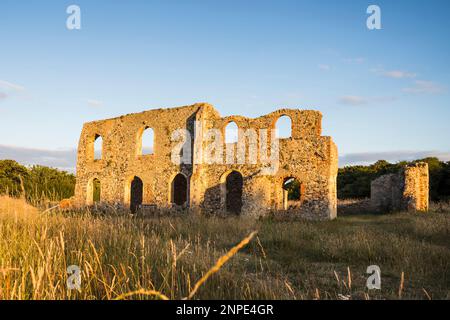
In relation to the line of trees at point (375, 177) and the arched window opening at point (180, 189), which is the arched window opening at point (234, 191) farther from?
the line of trees at point (375, 177)

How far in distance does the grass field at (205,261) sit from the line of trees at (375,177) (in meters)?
19.2

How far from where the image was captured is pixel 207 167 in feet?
56.0

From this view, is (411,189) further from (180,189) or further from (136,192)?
(136,192)

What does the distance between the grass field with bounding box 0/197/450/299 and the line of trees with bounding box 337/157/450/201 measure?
19.2m

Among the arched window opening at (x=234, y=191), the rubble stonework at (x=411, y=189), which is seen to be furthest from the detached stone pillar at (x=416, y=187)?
the arched window opening at (x=234, y=191)

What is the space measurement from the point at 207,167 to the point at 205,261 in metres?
12.3

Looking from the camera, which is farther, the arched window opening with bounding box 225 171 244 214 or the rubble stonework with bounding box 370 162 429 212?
the arched window opening with bounding box 225 171 244 214

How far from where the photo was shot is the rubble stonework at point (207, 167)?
1530cm

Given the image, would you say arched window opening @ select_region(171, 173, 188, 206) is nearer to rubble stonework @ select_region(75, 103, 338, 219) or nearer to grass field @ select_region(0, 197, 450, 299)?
rubble stonework @ select_region(75, 103, 338, 219)

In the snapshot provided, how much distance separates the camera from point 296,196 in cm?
3341

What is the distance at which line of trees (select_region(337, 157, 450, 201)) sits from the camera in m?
26.5

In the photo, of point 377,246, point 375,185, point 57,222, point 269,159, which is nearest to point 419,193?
point 375,185

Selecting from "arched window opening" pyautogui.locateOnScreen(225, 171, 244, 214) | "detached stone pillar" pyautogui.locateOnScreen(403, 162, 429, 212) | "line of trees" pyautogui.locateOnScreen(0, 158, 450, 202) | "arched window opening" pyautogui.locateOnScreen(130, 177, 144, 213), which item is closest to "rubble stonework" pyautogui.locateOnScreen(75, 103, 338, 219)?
"arched window opening" pyautogui.locateOnScreen(225, 171, 244, 214)
